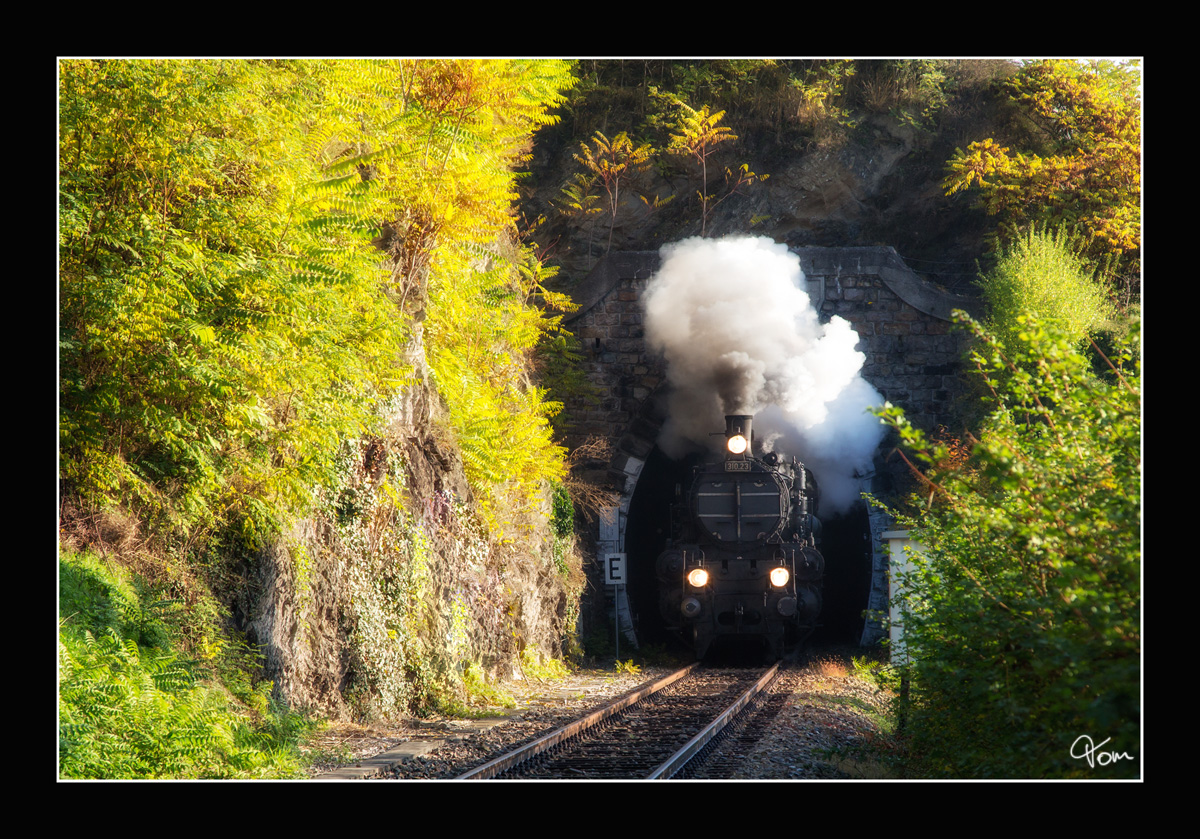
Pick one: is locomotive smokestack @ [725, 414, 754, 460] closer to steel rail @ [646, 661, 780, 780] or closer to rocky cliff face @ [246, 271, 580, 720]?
steel rail @ [646, 661, 780, 780]

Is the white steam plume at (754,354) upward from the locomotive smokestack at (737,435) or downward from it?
upward

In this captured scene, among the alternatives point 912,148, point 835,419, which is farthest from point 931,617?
point 912,148

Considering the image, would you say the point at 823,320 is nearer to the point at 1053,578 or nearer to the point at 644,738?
the point at 644,738

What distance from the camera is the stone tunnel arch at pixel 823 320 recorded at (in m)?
18.9

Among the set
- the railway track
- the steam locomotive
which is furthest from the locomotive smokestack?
the railway track

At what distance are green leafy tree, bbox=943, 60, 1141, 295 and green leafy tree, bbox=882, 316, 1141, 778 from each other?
13959mm

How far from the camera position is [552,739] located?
339 inches

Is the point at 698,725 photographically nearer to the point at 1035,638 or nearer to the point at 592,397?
the point at 1035,638

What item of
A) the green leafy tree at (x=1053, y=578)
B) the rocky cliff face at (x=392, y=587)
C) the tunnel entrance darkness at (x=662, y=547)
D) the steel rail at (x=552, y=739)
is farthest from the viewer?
the tunnel entrance darkness at (x=662, y=547)

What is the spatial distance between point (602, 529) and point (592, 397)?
2572 mm

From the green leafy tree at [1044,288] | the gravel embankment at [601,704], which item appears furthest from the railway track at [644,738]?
the green leafy tree at [1044,288]

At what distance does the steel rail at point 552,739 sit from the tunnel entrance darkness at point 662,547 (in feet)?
24.4

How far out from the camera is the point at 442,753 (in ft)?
26.3

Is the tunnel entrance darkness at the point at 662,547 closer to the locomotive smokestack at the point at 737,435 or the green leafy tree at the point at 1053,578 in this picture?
Answer: the locomotive smokestack at the point at 737,435
